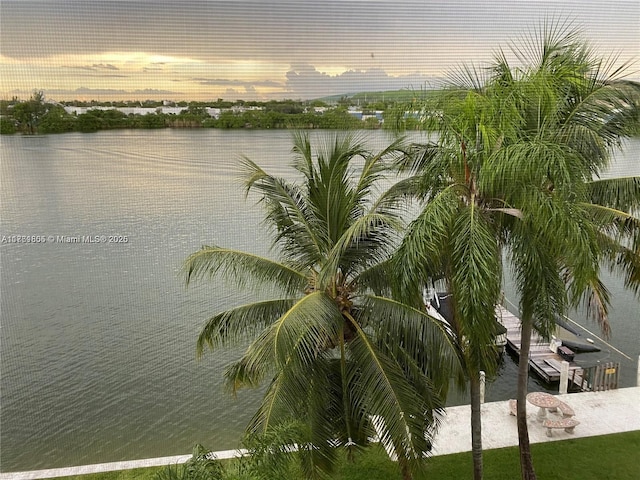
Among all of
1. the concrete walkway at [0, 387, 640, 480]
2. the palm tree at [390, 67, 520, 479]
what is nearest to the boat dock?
the concrete walkway at [0, 387, 640, 480]

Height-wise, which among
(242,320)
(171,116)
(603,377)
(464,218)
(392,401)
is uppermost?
(171,116)

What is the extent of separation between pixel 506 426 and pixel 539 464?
0.47 metres

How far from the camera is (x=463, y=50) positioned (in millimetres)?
3219

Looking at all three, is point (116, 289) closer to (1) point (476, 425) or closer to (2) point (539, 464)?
(1) point (476, 425)

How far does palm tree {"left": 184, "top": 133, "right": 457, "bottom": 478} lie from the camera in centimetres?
231

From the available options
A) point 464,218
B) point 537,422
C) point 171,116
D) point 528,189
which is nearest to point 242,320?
point 464,218

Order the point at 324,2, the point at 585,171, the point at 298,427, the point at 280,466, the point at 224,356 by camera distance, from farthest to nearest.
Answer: the point at 224,356 < the point at 324,2 < the point at 585,171 < the point at 298,427 < the point at 280,466

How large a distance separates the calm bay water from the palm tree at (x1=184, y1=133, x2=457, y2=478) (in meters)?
0.81

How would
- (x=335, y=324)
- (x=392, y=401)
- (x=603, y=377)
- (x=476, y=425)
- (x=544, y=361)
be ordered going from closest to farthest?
(x=392, y=401) < (x=335, y=324) < (x=476, y=425) < (x=603, y=377) < (x=544, y=361)

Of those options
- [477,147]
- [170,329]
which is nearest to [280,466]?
[477,147]

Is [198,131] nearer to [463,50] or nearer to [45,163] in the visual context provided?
[45,163]

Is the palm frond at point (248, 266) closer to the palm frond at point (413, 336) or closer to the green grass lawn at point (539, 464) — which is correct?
the palm frond at point (413, 336)

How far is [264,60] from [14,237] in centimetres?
236

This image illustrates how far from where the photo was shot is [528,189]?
2115 millimetres
